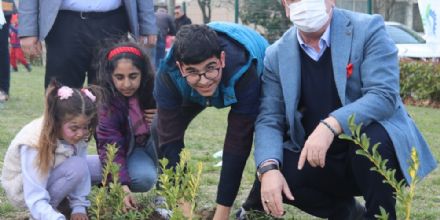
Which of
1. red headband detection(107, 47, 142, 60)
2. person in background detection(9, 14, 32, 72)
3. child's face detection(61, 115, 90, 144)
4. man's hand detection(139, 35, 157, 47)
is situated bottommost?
person in background detection(9, 14, 32, 72)

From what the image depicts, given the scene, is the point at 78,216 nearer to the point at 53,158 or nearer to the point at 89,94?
the point at 53,158

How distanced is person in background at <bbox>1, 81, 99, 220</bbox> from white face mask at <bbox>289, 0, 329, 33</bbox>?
104 centimetres

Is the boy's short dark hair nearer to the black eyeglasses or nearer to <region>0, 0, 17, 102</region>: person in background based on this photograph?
the black eyeglasses

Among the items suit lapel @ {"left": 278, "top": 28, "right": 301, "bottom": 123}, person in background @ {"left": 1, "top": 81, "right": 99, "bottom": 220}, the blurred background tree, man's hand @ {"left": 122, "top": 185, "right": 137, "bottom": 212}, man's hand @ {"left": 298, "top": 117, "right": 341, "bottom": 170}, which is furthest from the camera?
the blurred background tree

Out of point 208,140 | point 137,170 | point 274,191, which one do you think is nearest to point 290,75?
point 274,191

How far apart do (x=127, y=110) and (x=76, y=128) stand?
0.60 metres

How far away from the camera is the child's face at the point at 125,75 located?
13.6ft

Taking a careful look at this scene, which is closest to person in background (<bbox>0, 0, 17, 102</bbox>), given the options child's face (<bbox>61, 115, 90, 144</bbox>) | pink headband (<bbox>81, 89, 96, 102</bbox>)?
pink headband (<bbox>81, 89, 96, 102</bbox>)

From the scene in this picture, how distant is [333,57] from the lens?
3.44 metres

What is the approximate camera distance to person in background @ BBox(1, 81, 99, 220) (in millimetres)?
3652

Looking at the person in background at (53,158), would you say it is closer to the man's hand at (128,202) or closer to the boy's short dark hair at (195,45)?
the man's hand at (128,202)

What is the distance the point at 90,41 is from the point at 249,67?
1.34 meters

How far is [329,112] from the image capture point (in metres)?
3.58

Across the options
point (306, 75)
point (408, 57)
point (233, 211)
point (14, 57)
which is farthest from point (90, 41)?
point (14, 57)
